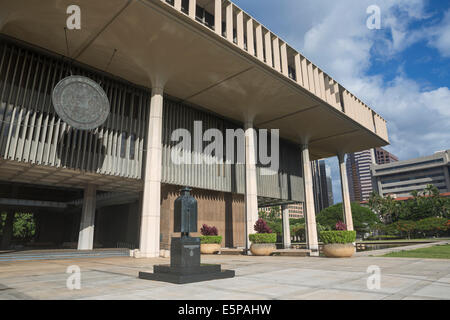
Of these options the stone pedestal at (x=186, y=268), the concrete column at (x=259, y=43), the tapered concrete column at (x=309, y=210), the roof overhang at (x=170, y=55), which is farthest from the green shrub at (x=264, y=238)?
the stone pedestal at (x=186, y=268)

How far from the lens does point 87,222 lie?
27141 millimetres

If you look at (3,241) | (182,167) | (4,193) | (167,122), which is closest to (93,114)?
(167,122)

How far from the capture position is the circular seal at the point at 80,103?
18500 millimetres

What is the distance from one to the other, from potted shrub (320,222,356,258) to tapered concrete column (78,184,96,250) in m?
20.6

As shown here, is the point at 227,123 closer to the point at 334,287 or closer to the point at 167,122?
the point at 167,122

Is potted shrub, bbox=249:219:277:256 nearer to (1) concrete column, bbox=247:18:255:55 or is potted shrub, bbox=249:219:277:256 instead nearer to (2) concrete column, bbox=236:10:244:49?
(1) concrete column, bbox=247:18:255:55

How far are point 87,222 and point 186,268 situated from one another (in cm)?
2248

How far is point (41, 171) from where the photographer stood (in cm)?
2183

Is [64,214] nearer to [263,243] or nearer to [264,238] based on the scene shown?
[263,243]

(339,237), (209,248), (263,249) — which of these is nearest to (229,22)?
(339,237)

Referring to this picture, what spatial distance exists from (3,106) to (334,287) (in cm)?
2075

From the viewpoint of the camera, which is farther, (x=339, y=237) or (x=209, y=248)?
(x=209, y=248)

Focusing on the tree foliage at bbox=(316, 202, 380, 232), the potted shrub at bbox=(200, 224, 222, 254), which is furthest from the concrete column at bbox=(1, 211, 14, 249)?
the tree foliage at bbox=(316, 202, 380, 232)

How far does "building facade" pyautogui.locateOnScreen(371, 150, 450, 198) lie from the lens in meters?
131
